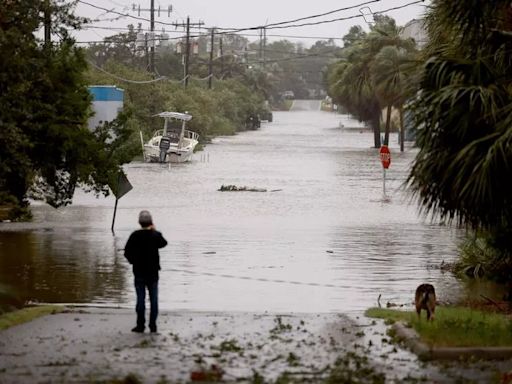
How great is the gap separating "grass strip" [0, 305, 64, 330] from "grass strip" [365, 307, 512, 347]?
165 inches

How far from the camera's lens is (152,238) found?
14.0 metres

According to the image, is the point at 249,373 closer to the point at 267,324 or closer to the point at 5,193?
the point at 267,324

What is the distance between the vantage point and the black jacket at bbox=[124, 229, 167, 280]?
46.0ft

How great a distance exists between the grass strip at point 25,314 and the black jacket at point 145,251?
1.70 meters

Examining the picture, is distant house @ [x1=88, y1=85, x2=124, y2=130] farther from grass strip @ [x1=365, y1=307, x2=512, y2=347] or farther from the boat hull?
grass strip @ [x1=365, y1=307, x2=512, y2=347]

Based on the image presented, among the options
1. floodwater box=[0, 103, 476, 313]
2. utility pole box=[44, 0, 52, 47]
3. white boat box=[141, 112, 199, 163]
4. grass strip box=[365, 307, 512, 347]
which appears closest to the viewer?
grass strip box=[365, 307, 512, 347]

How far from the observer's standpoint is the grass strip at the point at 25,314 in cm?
1466

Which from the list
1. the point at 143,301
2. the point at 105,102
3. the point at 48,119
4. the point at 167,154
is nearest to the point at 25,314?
the point at 143,301

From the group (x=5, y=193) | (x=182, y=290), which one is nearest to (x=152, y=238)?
(x=182, y=290)

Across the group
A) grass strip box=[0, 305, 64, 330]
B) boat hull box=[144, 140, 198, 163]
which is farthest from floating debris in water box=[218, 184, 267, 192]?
grass strip box=[0, 305, 64, 330]

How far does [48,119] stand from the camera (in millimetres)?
30703

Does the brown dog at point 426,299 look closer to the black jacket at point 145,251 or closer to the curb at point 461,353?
the curb at point 461,353

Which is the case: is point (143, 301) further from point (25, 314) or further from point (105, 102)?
point (105, 102)

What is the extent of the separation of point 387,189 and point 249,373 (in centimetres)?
3745
